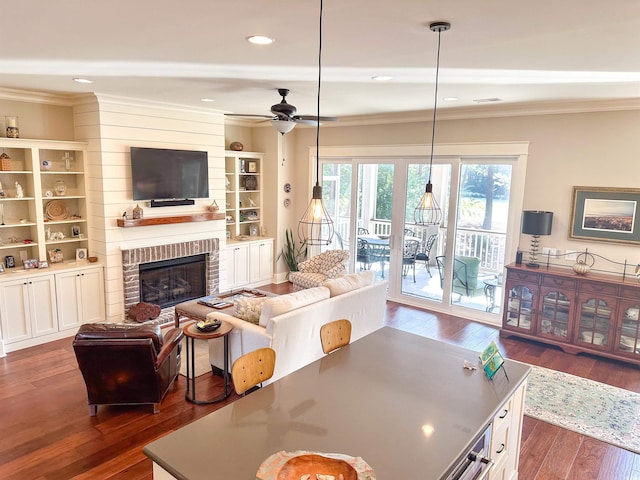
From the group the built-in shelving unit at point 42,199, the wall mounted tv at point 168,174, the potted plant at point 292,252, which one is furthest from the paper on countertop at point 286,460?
the potted plant at point 292,252

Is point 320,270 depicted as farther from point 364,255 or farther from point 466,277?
point 466,277

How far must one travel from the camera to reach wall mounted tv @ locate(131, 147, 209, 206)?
5695 mm

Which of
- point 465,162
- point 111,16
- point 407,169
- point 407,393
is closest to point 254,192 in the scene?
point 407,169

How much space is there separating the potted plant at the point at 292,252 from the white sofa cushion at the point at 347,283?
3.03m

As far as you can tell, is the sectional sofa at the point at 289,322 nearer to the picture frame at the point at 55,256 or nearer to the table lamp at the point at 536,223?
the table lamp at the point at 536,223

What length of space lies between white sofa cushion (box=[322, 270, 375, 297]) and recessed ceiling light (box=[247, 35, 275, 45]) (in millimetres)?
2556

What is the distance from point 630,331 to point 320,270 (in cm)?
400

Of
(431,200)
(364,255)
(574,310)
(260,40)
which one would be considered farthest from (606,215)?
(260,40)

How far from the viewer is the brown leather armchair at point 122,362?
11.5 feet

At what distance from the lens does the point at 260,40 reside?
9.74 ft

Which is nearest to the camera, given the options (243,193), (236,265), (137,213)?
(137,213)

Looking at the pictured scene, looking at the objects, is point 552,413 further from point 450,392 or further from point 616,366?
point 450,392

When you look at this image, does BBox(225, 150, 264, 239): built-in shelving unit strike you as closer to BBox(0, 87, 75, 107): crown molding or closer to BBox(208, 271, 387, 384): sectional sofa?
BBox(0, 87, 75, 107): crown molding

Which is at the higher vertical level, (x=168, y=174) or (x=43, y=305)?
(x=168, y=174)
